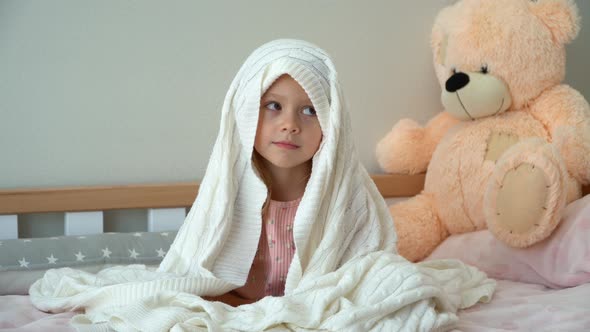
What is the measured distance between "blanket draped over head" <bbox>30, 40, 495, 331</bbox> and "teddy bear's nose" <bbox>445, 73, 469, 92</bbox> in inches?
16.7

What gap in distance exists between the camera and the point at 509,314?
1.13 meters

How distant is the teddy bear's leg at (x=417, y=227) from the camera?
5.27 feet

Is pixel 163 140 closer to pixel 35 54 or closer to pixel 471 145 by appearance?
pixel 35 54

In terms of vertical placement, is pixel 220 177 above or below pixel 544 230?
above

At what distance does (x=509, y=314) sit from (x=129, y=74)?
3.01ft

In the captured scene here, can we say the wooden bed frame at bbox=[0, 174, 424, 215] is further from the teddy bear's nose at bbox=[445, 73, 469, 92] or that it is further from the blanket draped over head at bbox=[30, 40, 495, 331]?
the teddy bear's nose at bbox=[445, 73, 469, 92]

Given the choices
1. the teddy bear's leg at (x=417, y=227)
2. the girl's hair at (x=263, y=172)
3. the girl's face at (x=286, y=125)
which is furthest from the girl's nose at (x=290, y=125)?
the teddy bear's leg at (x=417, y=227)

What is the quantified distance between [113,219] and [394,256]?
732 mm

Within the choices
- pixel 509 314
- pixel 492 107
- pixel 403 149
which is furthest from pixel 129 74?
pixel 509 314

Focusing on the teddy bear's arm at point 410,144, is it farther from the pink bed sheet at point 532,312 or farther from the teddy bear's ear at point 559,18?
the pink bed sheet at point 532,312

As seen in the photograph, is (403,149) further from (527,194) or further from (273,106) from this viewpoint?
(273,106)

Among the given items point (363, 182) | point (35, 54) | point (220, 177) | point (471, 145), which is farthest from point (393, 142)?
point (35, 54)

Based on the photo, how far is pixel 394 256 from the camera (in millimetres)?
1085

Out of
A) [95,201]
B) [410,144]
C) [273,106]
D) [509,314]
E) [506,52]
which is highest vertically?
[506,52]
